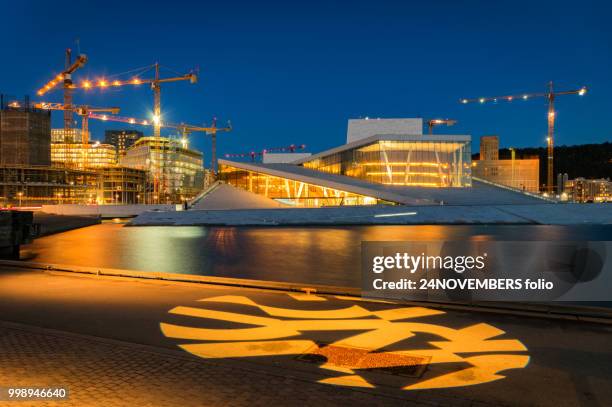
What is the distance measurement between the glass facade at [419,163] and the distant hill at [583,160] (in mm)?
123889

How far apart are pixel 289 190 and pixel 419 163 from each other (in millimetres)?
14926

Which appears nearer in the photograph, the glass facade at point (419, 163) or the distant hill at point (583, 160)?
the glass facade at point (419, 163)

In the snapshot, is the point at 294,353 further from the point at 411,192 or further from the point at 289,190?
the point at 289,190

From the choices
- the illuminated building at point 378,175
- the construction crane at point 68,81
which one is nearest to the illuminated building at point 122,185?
the construction crane at point 68,81

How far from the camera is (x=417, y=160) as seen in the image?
48.1 meters

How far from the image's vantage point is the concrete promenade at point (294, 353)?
3961 mm

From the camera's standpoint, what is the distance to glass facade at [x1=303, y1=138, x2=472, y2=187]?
48.0 m

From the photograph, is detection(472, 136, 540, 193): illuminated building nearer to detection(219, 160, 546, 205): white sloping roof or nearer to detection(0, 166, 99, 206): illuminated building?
detection(219, 160, 546, 205): white sloping roof

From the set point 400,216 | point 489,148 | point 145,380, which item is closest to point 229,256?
point 145,380

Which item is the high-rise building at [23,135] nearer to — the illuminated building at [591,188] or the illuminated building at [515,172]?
the illuminated building at [515,172]

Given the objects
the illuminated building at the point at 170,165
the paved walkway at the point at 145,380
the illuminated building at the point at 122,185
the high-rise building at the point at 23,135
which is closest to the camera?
the paved walkway at the point at 145,380

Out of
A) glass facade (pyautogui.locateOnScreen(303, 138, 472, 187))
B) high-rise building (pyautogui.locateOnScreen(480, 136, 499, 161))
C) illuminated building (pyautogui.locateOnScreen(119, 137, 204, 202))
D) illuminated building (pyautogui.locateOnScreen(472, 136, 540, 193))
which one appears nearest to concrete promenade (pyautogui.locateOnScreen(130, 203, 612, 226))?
glass facade (pyautogui.locateOnScreen(303, 138, 472, 187))

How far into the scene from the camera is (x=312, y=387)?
4090mm

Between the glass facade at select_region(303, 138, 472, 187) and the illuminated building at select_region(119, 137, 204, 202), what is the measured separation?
215 feet
